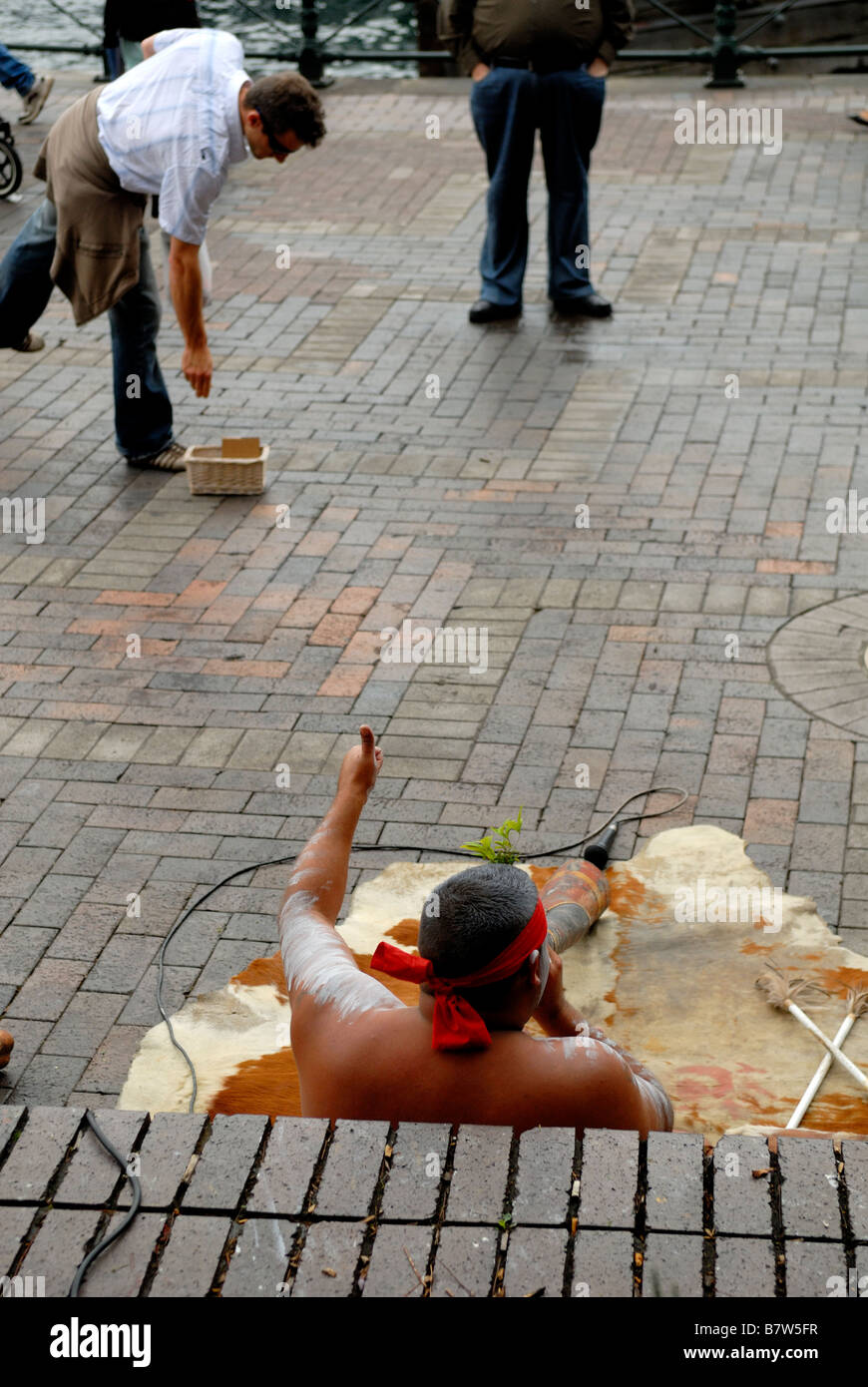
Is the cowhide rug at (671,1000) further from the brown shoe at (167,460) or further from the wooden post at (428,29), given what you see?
the wooden post at (428,29)

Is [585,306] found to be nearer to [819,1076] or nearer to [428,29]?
[819,1076]

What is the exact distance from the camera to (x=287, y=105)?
6.30 meters

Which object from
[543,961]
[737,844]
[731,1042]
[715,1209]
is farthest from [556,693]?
[715,1209]

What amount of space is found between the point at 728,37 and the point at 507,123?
4.94 meters

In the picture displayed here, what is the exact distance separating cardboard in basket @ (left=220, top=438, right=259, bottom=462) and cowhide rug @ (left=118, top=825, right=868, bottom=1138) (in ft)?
10.00

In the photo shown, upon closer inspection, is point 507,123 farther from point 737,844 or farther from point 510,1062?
point 510,1062

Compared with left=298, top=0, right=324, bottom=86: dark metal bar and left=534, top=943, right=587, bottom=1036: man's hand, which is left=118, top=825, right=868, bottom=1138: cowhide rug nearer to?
left=534, top=943, right=587, bottom=1036: man's hand

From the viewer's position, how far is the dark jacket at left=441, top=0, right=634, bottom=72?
347 inches

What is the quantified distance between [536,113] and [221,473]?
337 cm

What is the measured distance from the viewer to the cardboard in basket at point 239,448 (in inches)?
287

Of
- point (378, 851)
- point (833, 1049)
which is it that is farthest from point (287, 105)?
point (833, 1049)

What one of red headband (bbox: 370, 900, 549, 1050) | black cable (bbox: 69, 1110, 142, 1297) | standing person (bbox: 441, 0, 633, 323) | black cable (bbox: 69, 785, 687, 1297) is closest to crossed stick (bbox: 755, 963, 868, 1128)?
Answer: black cable (bbox: 69, 785, 687, 1297)

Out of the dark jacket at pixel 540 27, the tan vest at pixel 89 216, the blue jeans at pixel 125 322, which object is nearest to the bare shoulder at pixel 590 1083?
the tan vest at pixel 89 216

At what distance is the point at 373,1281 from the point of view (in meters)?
2.42
